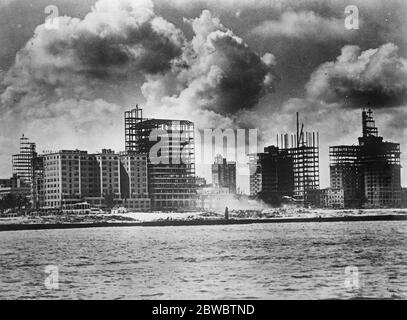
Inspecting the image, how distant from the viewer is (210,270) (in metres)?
19.8

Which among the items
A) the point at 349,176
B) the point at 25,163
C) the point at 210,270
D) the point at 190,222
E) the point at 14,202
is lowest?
the point at 190,222

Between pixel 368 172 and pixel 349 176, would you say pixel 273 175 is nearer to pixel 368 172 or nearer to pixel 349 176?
pixel 349 176

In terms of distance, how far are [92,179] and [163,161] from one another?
1315 centimetres

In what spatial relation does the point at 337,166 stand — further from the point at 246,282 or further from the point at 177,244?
the point at 246,282

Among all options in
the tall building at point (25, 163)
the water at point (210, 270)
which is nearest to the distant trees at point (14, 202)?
the tall building at point (25, 163)

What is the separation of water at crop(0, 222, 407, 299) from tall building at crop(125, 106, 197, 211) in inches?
476

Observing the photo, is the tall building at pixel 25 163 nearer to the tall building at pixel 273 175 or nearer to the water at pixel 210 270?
the water at pixel 210 270

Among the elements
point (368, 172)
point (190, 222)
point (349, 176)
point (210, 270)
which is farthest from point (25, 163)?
point (349, 176)

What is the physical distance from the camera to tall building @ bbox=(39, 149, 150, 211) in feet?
118

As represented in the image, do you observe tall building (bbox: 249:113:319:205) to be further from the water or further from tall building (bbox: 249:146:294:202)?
the water

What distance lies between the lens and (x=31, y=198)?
42.8m

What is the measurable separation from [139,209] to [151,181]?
78.3 inches
